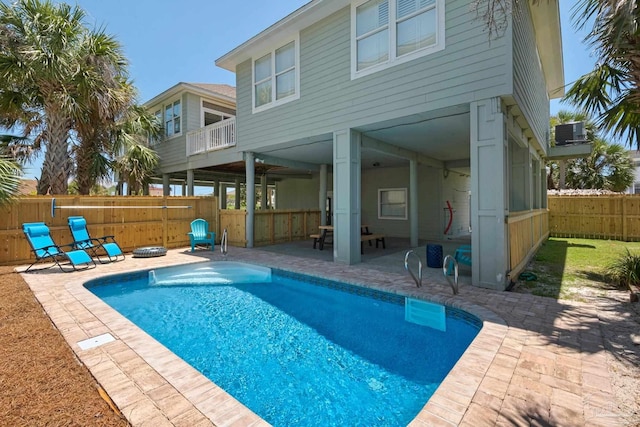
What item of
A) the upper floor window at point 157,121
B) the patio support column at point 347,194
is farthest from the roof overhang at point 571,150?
the upper floor window at point 157,121

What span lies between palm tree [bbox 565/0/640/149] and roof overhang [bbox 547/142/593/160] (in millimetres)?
3903

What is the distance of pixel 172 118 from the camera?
47.4 feet

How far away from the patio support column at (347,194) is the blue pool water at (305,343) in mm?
1568

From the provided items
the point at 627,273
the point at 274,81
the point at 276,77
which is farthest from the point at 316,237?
the point at 627,273

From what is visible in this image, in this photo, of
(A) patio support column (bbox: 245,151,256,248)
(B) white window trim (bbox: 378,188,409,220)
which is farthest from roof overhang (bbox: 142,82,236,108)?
(B) white window trim (bbox: 378,188,409,220)

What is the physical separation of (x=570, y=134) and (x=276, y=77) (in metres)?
11.0

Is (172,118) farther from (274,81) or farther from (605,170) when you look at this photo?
(605,170)

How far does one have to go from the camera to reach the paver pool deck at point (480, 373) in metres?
2.16

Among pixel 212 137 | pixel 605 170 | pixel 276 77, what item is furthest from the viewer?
pixel 605 170

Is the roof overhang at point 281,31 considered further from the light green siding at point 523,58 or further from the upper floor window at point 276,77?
the light green siding at point 523,58

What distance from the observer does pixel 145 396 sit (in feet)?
7.74

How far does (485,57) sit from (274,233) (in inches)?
364

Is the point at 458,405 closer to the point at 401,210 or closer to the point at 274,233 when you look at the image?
the point at 274,233

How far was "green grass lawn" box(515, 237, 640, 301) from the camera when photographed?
537cm
